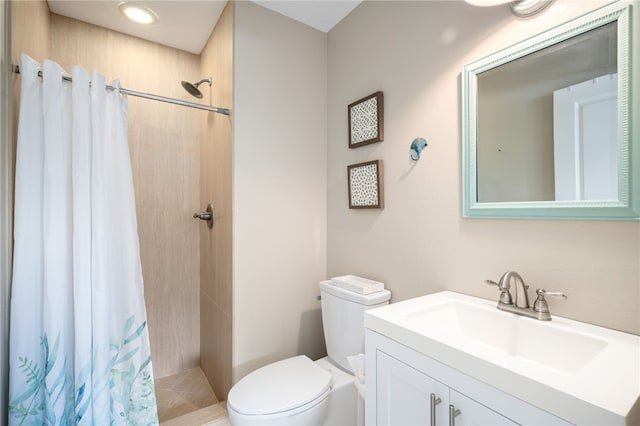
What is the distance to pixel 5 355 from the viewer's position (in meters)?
1.14

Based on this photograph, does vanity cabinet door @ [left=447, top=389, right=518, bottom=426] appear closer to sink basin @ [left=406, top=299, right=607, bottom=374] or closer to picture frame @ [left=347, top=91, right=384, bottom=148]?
sink basin @ [left=406, top=299, right=607, bottom=374]

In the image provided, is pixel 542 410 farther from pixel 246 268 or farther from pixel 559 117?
pixel 246 268

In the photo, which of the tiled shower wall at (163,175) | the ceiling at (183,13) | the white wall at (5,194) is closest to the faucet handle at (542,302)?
the ceiling at (183,13)

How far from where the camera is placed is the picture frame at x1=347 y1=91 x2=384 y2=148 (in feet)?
5.15

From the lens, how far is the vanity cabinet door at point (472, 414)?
65 centimetres

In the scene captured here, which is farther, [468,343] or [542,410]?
[468,343]

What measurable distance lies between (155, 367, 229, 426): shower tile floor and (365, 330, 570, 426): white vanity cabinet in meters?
1.05

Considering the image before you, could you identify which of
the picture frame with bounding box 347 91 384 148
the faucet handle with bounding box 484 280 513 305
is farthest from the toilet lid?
the picture frame with bounding box 347 91 384 148

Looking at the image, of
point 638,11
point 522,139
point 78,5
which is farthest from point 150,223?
point 638,11

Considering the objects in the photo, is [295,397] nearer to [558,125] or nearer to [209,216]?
[209,216]

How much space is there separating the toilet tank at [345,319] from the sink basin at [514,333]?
0.42 metres

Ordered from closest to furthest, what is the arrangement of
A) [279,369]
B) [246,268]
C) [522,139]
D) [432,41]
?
1. [522,139]
2. [432,41]
3. [279,369]
4. [246,268]

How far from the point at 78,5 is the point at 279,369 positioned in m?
2.41

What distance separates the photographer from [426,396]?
0.79 meters
